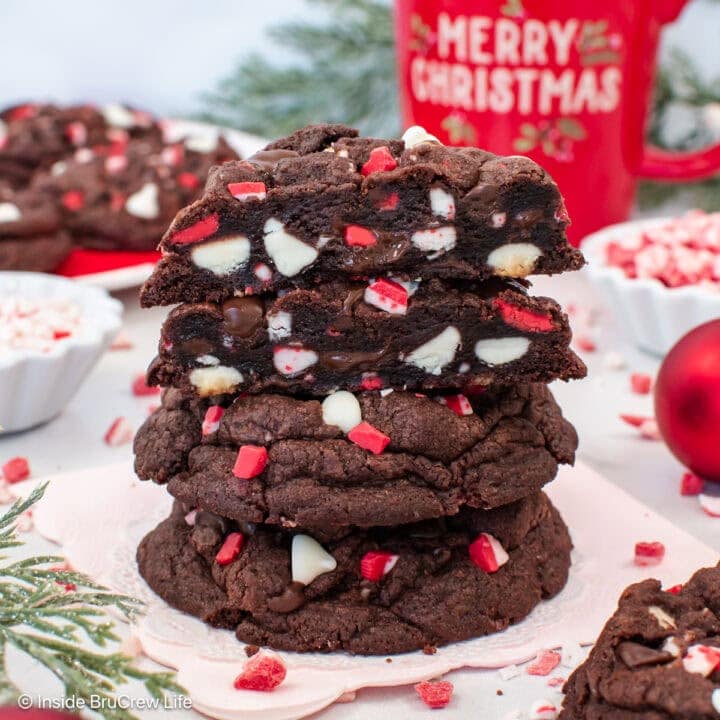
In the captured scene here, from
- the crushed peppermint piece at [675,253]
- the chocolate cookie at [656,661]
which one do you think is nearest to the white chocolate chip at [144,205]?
the crushed peppermint piece at [675,253]

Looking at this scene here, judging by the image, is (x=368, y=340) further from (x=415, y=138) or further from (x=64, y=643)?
(x=64, y=643)

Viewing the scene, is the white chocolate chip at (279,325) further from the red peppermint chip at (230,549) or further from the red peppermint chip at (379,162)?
the red peppermint chip at (230,549)

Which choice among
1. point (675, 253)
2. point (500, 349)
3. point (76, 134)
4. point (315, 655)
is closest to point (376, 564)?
point (315, 655)

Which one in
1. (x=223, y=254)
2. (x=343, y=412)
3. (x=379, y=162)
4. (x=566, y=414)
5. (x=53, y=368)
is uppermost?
(x=379, y=162)

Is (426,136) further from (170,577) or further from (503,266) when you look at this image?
(170,577)

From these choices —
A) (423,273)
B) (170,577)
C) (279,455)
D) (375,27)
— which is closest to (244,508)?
(279,455)
